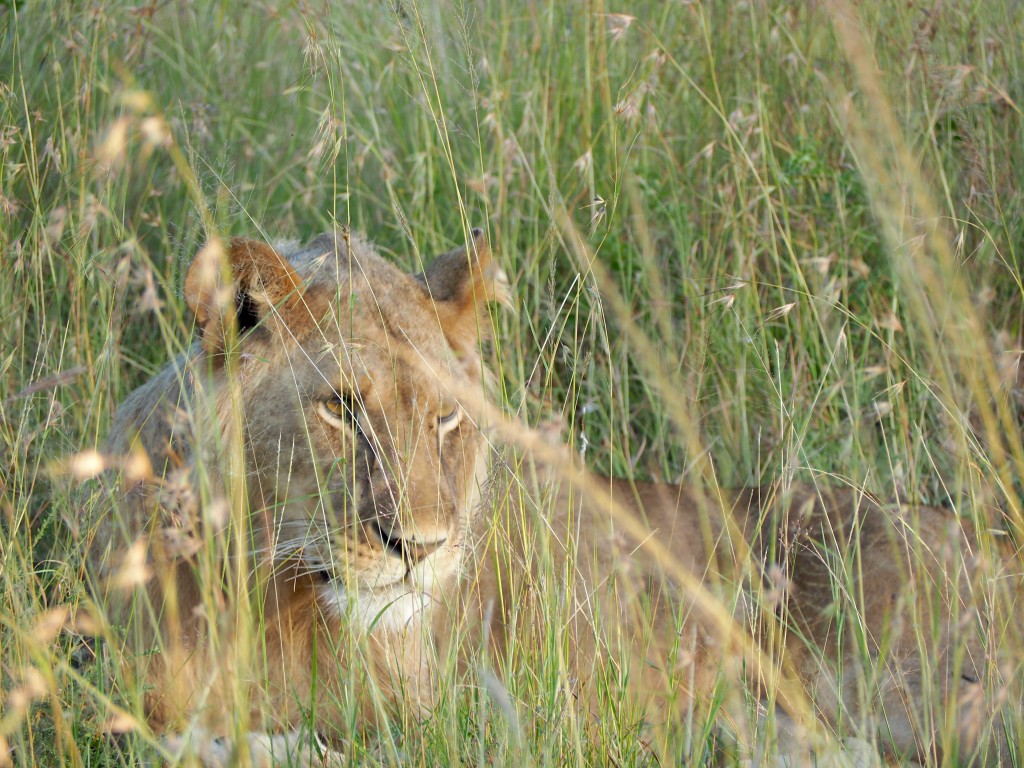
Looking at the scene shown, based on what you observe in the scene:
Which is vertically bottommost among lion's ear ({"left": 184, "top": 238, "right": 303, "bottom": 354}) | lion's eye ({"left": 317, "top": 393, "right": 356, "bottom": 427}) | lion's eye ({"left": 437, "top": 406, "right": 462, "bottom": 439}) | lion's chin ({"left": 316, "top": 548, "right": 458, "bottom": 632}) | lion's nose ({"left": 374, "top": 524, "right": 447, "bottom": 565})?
lion's chin ({"left": 316, "top": 548, "right": 458, "bottom": 632})

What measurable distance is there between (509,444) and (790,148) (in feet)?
9.50

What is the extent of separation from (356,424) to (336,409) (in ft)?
0.28

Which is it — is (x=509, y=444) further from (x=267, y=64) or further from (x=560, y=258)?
(x=267, y=64)

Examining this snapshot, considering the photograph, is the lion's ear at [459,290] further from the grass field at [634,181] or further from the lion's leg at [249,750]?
the lion's leg at [249,750]

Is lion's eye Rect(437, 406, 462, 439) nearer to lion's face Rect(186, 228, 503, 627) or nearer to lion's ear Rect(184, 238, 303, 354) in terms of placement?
lion's face Rect(186, 228, 503, 627)

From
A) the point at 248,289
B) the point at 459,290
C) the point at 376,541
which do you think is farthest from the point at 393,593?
the point at 459,290

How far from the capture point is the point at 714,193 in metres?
4.74

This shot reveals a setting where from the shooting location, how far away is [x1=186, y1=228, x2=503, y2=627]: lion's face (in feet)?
8.22

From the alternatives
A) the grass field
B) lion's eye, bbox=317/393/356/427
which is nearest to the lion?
lion's eye, bbox=317/393/356/427

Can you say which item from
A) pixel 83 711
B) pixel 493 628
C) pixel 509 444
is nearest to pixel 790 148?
pixel 493 628

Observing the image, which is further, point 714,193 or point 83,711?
point 714,193

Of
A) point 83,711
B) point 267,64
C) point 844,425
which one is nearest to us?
point 83,711

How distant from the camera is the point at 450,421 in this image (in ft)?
9.27

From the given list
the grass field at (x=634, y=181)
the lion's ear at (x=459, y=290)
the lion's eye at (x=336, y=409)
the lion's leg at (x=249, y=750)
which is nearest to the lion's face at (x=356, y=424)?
the lion's eye at (x=336, y=409)
